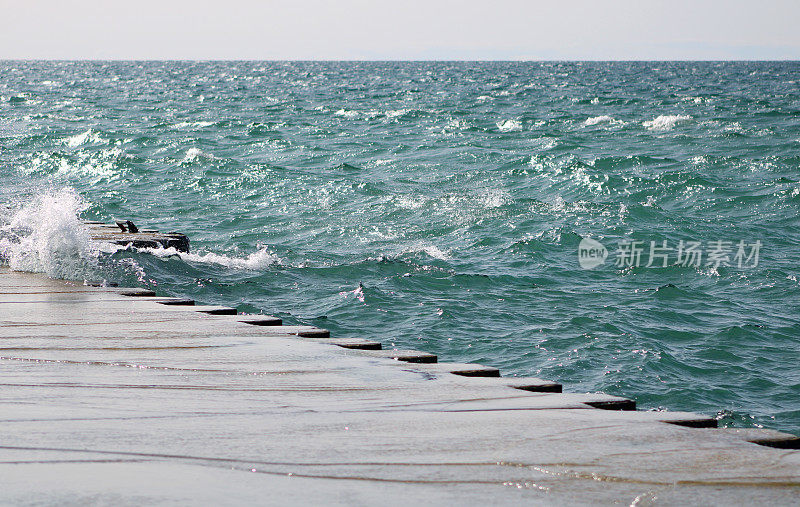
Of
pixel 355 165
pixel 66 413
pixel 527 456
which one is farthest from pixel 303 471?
pixel 355 165

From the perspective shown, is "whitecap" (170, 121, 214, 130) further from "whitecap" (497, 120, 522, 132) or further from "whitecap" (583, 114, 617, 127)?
"whitecap" (583, 114, 617, 127)

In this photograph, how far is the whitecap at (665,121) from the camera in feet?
96.1

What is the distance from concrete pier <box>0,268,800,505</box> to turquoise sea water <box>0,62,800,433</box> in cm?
431

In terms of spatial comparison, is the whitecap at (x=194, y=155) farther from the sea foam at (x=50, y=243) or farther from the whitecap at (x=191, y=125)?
the sea foam at (x=50, y=243)

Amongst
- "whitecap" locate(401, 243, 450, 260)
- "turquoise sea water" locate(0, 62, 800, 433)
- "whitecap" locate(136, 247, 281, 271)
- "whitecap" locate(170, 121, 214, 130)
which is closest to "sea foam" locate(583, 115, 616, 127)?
"turquoise sea water" locate(0, 62, 800, 433)

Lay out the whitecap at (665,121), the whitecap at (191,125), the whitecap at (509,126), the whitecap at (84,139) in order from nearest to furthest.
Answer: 1. the whitecap at (84,139)
2. the whitecap at (665,121)
3. the whitecap at (509,126)
4. the whitecap at (191,125)

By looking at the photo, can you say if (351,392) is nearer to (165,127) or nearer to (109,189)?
(109,189)

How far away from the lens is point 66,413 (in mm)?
2701

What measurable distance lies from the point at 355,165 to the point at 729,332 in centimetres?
1427

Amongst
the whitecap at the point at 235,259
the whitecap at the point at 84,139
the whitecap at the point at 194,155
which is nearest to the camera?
the whitecap at the point at 235,259

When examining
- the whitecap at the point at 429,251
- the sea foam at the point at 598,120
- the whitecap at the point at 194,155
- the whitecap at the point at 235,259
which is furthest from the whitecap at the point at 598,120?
the whitecap at the point at 235,259

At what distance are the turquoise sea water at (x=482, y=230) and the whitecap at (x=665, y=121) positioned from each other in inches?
4.0

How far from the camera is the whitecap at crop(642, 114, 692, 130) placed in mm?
29297

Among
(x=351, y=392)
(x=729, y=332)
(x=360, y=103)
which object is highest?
(x=360, y=103)
